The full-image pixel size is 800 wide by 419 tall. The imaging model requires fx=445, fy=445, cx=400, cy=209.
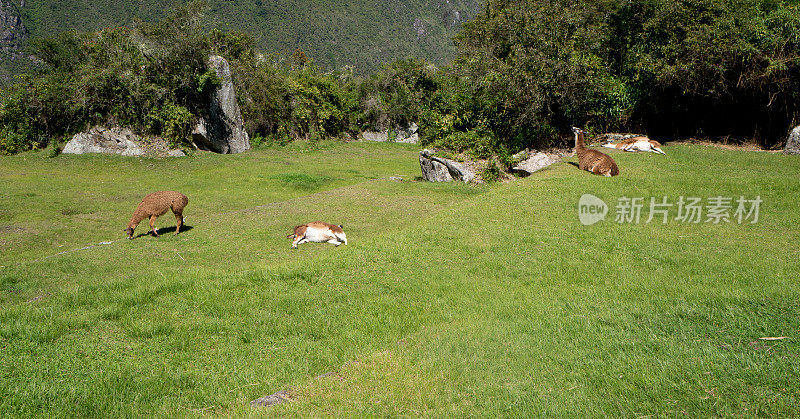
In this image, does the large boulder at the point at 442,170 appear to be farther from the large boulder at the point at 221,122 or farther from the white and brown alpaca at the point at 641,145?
the large boulder at the point at 221,122

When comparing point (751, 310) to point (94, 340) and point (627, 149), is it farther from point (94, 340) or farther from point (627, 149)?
point (627, 149)

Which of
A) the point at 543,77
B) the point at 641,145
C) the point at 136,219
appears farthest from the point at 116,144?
the point at 641,145

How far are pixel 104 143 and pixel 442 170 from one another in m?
19.5

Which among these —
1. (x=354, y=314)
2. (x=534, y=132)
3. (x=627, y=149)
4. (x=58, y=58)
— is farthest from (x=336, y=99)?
(x=354, y=314)

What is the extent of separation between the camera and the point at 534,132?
66.5 feet

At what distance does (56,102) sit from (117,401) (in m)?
28.0

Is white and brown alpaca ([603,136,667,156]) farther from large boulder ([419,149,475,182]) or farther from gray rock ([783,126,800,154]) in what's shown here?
large boulder ([419,149,475,182])

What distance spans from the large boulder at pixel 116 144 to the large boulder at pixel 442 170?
1548 cm

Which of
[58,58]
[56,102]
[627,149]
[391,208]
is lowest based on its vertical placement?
[391,208]

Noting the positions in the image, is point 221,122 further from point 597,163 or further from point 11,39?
point 11,39

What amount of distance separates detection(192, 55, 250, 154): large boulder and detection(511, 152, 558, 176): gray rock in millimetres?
19601

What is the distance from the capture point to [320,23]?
92875mm

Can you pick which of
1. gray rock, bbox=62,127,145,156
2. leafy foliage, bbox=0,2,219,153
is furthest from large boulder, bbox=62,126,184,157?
leafy foliage, bbox=0,2,219,153

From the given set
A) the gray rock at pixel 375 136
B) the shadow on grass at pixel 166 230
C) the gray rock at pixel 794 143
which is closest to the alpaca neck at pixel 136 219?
the shadow on grass at pixel 166 230
